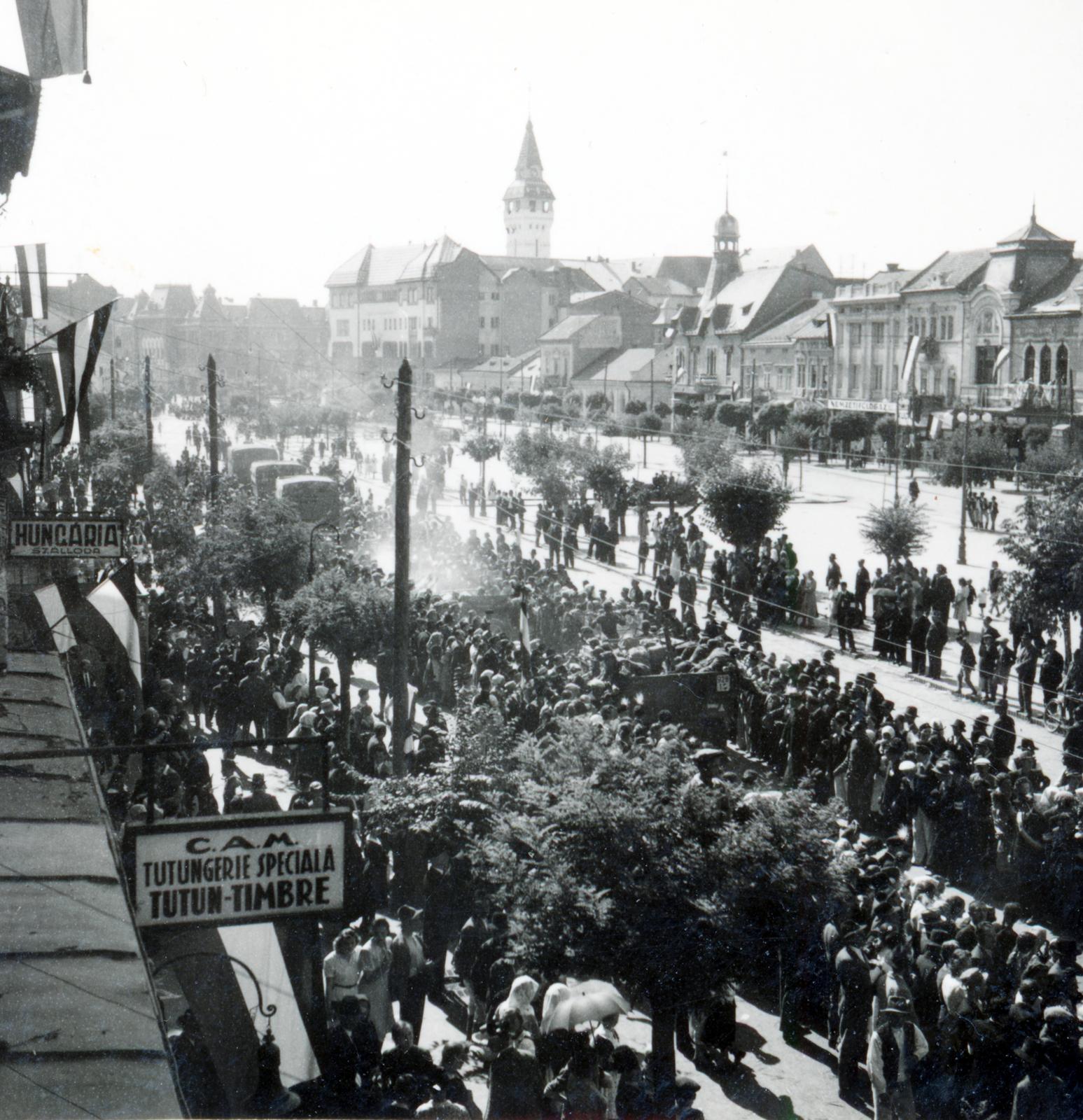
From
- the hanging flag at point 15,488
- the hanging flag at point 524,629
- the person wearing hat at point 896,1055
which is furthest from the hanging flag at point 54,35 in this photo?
the person wearing hat at point 896,1055

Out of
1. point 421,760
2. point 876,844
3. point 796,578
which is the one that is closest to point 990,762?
point 876,844

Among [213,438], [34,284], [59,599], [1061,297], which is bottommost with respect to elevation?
[59,599]

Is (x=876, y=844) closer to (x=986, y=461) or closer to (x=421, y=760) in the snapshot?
(x=421, y=760)

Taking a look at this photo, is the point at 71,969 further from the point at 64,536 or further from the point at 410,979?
the point at 64,536

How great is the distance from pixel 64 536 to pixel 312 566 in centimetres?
885

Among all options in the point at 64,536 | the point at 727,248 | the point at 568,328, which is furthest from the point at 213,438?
the point at 727,248

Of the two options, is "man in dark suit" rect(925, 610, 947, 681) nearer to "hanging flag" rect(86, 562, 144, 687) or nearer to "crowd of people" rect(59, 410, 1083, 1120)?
"crowd of people" rect(59, 410, 1083, 1120)

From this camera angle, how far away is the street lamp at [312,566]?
18.5 meters

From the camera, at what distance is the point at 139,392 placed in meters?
88.3

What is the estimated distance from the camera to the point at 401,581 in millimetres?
15891

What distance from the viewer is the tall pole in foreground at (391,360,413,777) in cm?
1515

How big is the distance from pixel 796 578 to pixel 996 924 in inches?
709

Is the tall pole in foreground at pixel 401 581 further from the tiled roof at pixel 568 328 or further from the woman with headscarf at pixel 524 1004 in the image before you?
the tiled roof at pixel 568 328

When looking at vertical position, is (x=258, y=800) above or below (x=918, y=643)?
above
